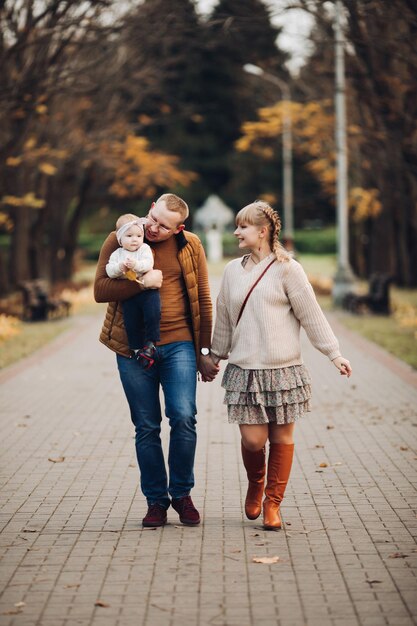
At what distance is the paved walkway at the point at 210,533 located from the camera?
498cm

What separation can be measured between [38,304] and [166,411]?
19.0 m

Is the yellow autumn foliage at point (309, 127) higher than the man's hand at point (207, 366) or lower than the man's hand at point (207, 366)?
higher

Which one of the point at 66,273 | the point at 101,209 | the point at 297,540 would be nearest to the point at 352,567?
the point at 297,540

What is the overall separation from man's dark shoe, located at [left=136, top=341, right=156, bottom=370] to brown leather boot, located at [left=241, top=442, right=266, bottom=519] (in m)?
0.76

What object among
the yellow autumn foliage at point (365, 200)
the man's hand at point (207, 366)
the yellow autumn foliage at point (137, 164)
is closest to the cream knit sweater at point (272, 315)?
the man's hand at point (207, 366)

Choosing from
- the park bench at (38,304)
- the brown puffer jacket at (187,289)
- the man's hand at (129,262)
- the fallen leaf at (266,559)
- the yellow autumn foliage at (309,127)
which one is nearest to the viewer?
the fallen leaf at (266,559)

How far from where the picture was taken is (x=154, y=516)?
6.50 meters

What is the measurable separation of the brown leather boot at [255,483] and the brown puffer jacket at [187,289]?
27.6 inches

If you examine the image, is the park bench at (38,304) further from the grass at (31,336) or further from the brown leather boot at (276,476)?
the brown leather boot at (276,476)

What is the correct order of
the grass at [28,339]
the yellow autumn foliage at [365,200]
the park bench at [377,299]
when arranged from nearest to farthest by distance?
the grass at [28,339], the park bench at [377,299], the yellow autumn foliage at [365,200]

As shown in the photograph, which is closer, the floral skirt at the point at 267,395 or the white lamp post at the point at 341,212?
the floral skirt at the point at 267,395

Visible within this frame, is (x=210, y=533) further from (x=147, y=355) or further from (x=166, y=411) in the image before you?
(x=147, y=355)

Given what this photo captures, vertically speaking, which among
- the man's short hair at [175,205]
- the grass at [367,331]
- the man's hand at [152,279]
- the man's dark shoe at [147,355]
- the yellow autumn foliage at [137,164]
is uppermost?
the yellow autumn foliage at [137,164]

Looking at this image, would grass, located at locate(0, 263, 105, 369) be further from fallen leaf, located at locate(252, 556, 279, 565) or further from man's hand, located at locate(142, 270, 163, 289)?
fallen leaf, located at locate(252, 556, 279, 565)
